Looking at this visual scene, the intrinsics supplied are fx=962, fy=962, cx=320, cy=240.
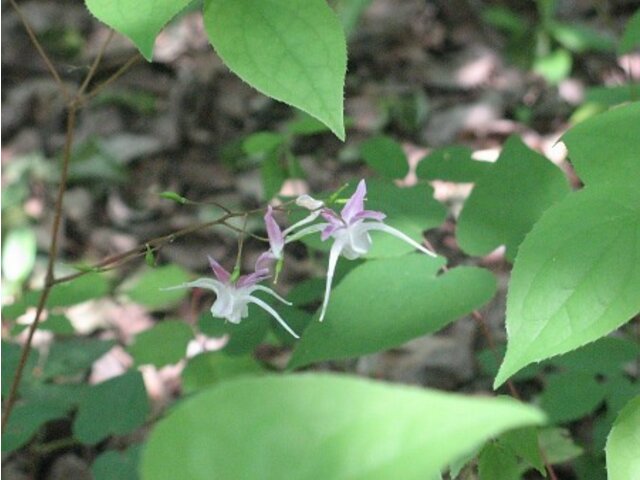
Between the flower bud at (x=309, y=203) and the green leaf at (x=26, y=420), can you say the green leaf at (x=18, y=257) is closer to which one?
the green leaf at (x=26, y=420)

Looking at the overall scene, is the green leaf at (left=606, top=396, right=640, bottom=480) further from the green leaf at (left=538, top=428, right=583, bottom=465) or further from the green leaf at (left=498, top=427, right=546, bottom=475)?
the green leaf at (left=538, top=428, right=583, bottom=465)

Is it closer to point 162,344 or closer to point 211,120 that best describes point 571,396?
point 162,344

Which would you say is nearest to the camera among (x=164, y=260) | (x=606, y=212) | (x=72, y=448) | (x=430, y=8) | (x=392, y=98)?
(x=606, y=212)

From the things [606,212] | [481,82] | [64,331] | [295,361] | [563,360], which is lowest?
[481,82]

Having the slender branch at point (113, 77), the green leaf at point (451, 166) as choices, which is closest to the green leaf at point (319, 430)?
the slender branch at point (113, 77)

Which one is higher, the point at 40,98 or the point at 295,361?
the point at 295,361

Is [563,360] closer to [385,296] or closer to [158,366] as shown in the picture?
[385,296]

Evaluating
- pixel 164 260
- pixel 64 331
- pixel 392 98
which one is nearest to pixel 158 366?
pixel 64 331

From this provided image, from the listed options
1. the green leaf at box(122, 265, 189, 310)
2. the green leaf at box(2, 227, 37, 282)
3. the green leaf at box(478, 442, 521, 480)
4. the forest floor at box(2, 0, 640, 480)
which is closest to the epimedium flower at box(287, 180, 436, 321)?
the green leaf at box(478, 442, 521, 480)
